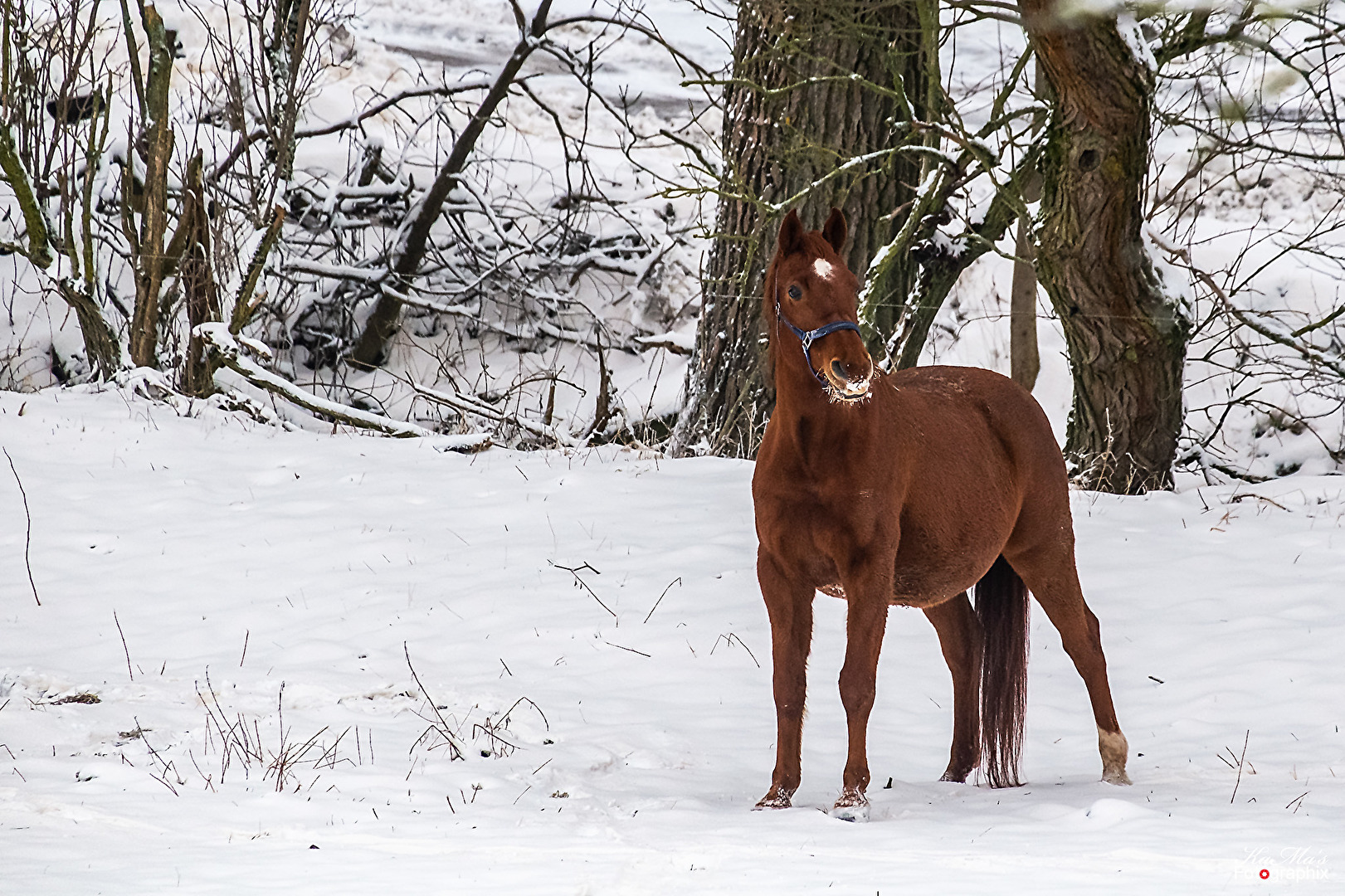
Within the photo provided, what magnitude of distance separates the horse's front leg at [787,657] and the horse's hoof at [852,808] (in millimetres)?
200

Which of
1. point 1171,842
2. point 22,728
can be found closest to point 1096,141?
point 1171,842

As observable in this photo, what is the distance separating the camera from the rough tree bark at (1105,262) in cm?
629

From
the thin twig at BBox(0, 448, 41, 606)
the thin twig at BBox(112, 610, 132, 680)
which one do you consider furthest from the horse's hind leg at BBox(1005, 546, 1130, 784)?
the thin twig at BBox(0, 448, 41, 606)

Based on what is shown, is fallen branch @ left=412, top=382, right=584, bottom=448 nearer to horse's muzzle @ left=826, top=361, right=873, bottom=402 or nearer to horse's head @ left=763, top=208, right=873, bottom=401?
horse's head @ left=763, top=208, right=873, bottom=401

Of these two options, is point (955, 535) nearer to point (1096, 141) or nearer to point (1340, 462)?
point (1096, 141)

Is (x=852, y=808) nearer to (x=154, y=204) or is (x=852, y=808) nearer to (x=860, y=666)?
(x=860, y=666)

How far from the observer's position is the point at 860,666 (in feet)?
11.2

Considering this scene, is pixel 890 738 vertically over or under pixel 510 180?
under

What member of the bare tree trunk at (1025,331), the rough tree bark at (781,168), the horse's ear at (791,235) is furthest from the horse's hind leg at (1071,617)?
the bare tree trunk at (1025,331)

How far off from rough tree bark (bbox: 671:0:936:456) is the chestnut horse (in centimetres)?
364

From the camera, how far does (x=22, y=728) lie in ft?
12.6

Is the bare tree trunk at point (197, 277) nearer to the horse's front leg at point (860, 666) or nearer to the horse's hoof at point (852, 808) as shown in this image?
the horse's front leg at point (860, 666)

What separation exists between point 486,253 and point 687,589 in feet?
23.2

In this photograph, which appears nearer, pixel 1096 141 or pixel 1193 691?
pixel 1193 691
